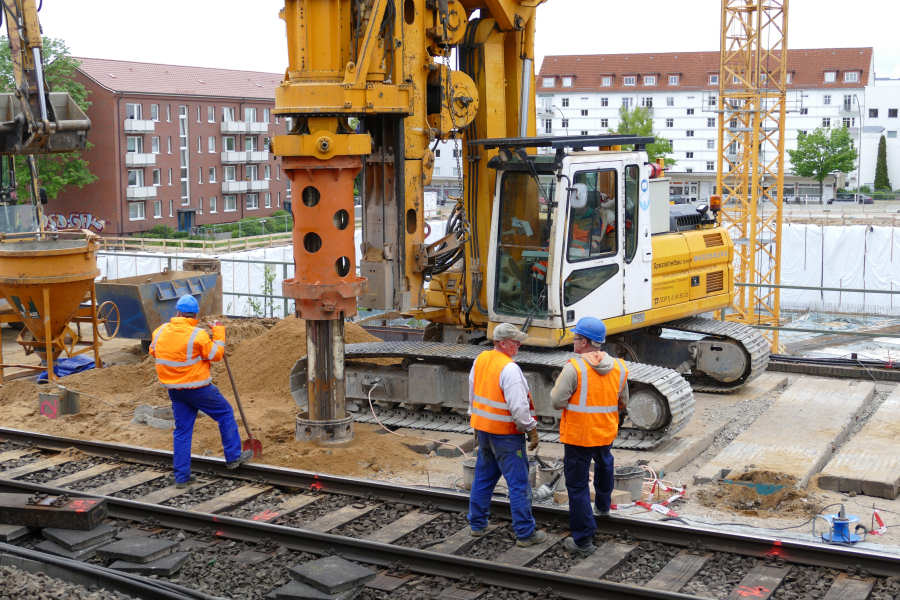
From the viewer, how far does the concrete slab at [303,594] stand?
7.00 metres

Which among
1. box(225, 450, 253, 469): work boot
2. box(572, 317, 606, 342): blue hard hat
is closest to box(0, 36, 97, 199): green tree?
box(225, 450, 253, 469): work boot

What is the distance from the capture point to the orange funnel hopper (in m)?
13.7

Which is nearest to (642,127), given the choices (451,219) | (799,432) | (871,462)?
(451,219)

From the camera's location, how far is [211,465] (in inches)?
399

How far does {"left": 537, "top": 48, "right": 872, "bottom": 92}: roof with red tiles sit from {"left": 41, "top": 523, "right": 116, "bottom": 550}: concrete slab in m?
82.0

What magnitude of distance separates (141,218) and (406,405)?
177 feet

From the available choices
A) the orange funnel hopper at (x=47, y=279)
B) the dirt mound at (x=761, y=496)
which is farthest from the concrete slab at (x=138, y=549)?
the orange funnel hopper at (x=47, y=279)

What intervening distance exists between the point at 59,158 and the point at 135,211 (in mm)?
5808

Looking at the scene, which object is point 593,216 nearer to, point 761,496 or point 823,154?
point 761,496

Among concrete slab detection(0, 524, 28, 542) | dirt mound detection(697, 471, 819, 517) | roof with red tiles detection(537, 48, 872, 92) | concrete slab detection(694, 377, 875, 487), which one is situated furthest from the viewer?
roof with red tiles detection(537, 48, 872, 92)

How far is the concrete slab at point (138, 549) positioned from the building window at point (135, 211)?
56.8m

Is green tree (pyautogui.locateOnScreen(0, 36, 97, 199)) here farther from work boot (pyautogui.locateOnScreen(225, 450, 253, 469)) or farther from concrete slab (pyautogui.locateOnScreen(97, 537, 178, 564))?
concrete slab (pyautogui.locateOnScreen(97, 537, 178, 564))

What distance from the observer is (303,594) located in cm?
702

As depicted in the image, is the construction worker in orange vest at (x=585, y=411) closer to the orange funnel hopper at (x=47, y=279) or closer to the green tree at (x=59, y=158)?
the orange funnel hopper at (x=47, y=279)
